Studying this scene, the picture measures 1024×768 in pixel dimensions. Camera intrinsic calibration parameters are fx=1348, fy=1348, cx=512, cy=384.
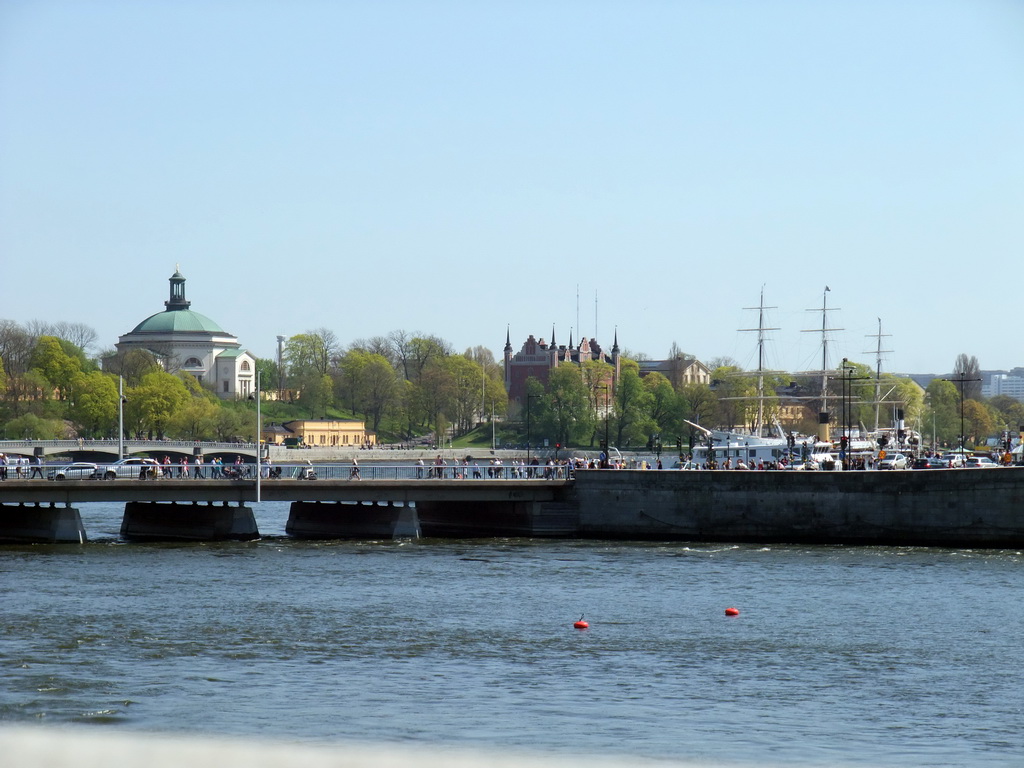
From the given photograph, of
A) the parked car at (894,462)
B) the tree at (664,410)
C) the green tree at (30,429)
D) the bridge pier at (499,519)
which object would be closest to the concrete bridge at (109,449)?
the green tree at (30,429)

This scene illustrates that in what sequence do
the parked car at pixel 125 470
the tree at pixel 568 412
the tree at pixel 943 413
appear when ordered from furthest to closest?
1. the tree at pixel 943 413
2. the tree at pixel 568 412
3. the parked car at pixel 125 470

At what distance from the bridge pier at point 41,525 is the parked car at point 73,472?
173 centimetres

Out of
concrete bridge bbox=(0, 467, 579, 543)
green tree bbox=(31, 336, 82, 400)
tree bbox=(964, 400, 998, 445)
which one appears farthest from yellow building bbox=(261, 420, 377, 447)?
concrete bridge bbox=(0, 467, 579, 543)

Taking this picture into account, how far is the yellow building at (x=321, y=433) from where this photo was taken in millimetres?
173500

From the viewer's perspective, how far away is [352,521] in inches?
2238

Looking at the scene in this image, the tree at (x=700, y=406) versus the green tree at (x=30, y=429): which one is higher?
the tree at (x=700, y=406)

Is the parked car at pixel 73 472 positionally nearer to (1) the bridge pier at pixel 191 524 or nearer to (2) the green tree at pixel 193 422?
(1) the bridge pier at pixel 191 524

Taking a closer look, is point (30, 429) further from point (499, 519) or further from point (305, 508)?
point (499, 519)

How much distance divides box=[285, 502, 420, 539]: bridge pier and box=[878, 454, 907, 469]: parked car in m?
23.2

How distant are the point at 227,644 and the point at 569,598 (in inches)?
438

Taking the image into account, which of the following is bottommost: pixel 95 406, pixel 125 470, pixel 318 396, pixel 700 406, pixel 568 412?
pixel 125 470

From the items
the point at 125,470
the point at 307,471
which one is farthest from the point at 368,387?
the point at 307,471

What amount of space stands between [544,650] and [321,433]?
14658cm

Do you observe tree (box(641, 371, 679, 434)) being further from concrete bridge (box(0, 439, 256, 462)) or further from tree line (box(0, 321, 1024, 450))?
concrete bridge (box(0, 439, 256, 462))
